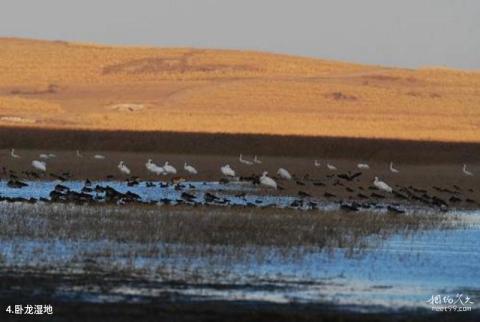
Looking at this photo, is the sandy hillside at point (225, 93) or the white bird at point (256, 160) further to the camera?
the sandy hillside at point (225, 93)

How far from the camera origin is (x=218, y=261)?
1684 cm

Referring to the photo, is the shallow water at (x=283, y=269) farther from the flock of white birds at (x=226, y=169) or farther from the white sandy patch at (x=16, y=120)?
the white sandy patch at (x=16, y=120)

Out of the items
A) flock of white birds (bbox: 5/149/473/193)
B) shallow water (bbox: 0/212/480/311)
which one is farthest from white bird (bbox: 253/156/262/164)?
shallow water (bbox: 0/212/480/311)

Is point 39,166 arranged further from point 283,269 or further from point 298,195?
point 283,269

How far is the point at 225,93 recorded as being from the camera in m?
78.9

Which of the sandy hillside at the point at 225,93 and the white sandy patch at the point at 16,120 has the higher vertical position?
the sandy hillside at the point at 225,93

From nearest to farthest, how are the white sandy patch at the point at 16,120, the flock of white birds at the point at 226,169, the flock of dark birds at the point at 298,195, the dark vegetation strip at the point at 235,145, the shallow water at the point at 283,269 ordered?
the shallow water at the point at 283,269, the flock of dark birds at the point at 298,195, the flock of white birds at the point at 226,169, the dark vegetation strip at the point at 235,145, the white sandy patch at the point at 16,120

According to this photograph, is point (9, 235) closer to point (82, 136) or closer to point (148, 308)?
point (148, 308)

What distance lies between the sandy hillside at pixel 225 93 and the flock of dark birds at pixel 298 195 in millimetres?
25426

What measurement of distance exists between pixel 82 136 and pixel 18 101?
86.1 feet

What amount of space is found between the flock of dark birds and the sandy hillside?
25.4 metres

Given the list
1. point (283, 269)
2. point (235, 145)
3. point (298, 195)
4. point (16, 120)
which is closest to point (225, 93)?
point (16, 120)

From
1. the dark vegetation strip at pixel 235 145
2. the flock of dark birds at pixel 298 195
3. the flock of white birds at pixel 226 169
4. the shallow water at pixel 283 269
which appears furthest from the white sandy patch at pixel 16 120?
the shallow water at pixel 283 269

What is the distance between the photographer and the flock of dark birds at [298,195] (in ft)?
83.6
